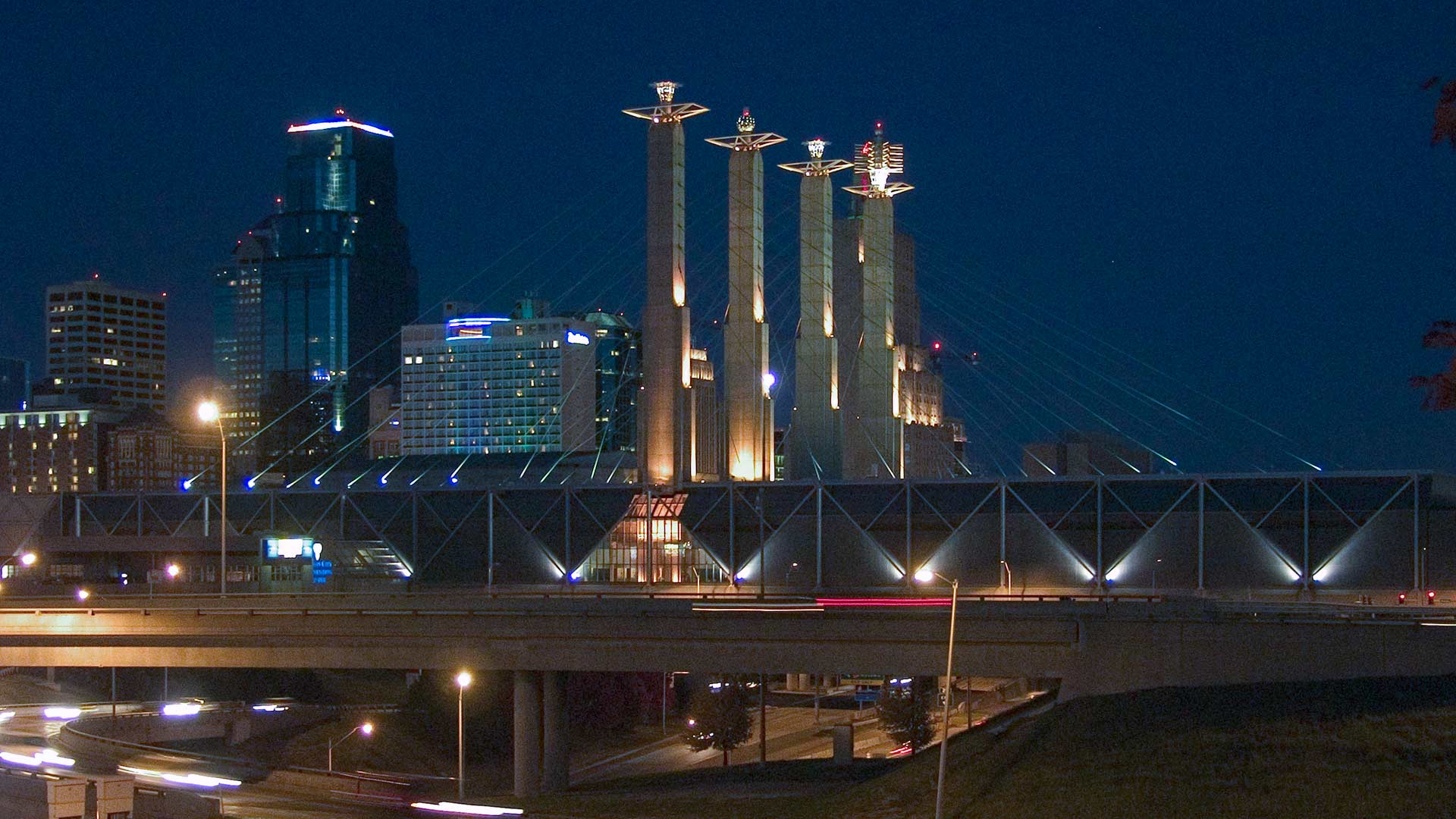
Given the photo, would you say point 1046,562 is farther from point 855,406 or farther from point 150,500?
point 150,500

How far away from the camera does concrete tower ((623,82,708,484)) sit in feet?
362

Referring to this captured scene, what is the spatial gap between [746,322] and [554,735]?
66.9 meters

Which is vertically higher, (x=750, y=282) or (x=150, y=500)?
(x=750, y=282)

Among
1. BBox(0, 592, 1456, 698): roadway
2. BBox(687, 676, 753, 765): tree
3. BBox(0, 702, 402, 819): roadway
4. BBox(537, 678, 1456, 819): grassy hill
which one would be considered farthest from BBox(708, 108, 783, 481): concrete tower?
BBox(537, 678, 1456, 819): grassy hill

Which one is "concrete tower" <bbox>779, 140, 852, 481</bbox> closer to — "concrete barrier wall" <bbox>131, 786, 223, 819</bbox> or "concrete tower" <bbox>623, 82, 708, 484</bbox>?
"concrete tower" <bbox>623, 82, 708, 484</bbox>

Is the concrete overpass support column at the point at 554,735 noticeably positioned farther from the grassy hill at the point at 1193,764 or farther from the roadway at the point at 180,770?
the grassy hill at the point at 1193,764

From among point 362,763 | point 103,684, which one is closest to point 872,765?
point 362,763

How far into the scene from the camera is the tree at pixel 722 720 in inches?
3130

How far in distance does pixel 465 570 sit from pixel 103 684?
2485cm

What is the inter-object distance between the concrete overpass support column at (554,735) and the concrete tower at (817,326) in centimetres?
7483

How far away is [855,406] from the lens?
141m

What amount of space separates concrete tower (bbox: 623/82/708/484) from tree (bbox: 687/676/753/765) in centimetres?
2935

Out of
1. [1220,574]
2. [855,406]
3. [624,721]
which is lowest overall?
[624,721]

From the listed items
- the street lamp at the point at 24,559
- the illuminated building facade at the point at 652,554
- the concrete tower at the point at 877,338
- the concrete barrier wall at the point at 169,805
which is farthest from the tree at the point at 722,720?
the concrete tower at the point at 877,338
